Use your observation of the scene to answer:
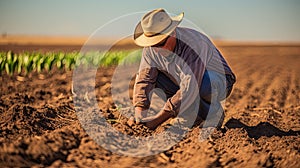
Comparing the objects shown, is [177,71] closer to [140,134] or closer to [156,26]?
[156,26]

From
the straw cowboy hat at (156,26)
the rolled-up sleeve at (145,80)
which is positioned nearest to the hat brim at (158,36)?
the straw cowboy hat at (156,26)

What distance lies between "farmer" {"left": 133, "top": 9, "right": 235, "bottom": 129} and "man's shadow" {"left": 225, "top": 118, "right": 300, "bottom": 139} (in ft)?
1.00

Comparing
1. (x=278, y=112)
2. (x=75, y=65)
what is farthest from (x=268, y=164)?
(x=75, y=65)

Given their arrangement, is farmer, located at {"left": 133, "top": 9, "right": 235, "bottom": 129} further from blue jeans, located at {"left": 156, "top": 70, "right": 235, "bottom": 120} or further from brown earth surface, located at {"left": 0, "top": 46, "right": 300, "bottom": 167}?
brown earth surface, located at {"left": 0, "top": 46, "right": 300, "bottom": 167}

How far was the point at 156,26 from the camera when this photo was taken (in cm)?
349

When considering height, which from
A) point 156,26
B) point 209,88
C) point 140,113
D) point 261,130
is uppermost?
point 156,26

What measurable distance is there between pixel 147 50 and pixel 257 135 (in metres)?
1.21

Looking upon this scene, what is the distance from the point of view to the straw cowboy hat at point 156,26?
3471 millimetres

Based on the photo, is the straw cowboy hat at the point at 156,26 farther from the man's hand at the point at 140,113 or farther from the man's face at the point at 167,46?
the man's hand at the point at 140,113

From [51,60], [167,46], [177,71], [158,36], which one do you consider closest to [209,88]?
[177,71]

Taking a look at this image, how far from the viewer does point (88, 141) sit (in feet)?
11.0

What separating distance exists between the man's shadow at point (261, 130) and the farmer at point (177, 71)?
1.00 ft

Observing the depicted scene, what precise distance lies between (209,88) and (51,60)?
18.5ft

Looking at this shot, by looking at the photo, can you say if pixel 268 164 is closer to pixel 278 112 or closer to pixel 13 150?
pixel 13 150
